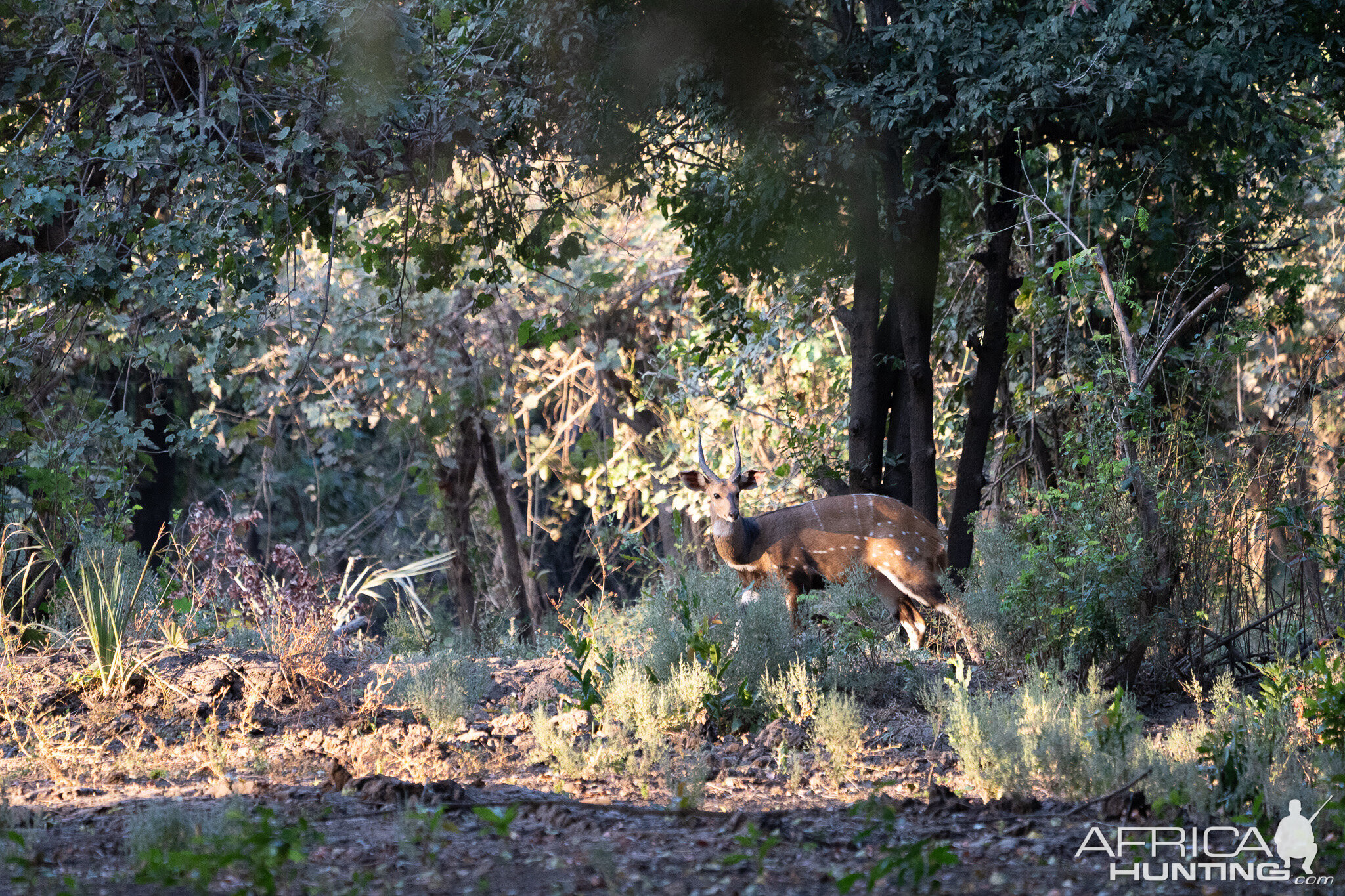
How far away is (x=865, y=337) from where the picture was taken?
823 cm

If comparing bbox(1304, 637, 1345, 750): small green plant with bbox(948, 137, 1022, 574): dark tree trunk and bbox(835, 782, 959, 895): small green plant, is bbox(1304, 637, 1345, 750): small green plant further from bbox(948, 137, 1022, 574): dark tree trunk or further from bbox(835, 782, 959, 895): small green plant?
bbox(948, 137, 1022, 574): dark tree trunk

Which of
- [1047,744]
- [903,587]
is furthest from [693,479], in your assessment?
[1047,744]

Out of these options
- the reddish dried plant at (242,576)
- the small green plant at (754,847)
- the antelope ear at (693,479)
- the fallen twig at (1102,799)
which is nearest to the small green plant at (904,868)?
the small green plant at (754,847)

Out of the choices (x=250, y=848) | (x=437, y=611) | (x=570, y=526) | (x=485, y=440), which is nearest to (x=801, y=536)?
(x=250, y=848)

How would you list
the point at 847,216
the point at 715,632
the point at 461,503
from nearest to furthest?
the point at 715,632 → the point at 847,216 → the point at 461,503

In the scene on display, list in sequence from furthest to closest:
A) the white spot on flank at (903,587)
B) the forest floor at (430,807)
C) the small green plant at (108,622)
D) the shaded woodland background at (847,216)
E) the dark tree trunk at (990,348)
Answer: the dark tree trunk at (990,348), the white spot on flank at (903,587), the shaded woodland background at (847,216), the small green plant at (108,622), the forest floor at (430,807)

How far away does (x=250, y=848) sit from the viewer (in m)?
3.70

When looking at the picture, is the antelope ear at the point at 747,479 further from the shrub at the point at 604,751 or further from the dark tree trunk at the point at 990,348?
the shrub at the point at 604,751

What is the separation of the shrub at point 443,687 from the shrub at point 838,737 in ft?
5.75

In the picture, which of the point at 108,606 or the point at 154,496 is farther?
the point at 154,496

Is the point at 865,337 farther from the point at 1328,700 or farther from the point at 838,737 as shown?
the point at 1328,700

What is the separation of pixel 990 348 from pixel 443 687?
4350mm

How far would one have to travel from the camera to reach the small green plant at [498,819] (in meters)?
3.82

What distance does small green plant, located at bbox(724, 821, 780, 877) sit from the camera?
3.60m
